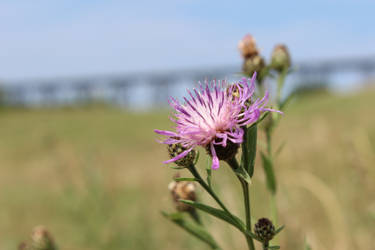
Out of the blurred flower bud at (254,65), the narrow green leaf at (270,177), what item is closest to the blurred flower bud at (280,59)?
the blurred flower bud at (254,65)

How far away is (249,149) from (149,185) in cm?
555

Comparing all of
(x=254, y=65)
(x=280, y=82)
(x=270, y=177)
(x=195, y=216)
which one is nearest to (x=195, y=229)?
(x=195, y=216)

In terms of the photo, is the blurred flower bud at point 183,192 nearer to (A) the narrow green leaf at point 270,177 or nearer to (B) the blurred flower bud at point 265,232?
(A) the narrow green leaf at point 270,177

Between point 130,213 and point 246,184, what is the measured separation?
4033 millimetres

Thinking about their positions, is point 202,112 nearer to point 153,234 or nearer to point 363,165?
point 363,165

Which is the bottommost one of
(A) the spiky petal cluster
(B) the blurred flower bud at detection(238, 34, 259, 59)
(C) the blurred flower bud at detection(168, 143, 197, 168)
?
(C) the blurred flower bud at detection(168, 143, 197, 168)

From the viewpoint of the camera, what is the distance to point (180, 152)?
3.33 feet

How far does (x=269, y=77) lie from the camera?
1615 mm

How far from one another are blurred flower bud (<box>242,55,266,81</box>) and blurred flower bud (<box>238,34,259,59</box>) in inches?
2.0

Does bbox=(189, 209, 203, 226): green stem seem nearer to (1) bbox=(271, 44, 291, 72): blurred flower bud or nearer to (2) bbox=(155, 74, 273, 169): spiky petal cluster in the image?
(2) bbox=(155, 74, 273, 169): spiky petal cluster

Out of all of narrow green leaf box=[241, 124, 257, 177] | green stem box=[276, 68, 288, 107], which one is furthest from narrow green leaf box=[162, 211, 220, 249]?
green stem box=[276, 68, 288, 107]

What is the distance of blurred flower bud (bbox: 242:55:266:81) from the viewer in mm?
1584

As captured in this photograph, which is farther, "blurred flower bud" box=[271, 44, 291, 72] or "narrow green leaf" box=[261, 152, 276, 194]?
"blurred flower bud" box=[271, 44, 291, 72]

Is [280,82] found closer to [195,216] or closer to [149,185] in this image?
[195,216]
